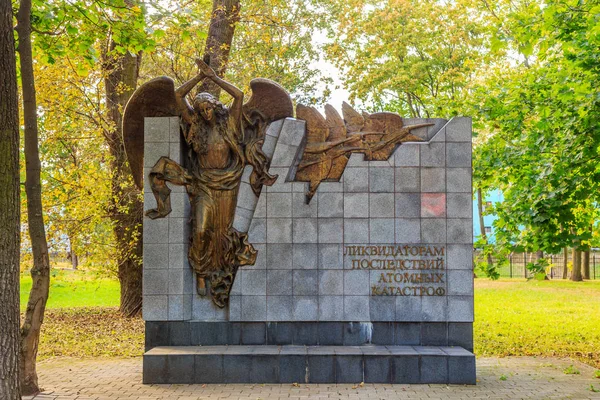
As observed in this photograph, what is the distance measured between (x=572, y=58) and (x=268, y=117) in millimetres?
4819

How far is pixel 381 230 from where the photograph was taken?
10328 mm

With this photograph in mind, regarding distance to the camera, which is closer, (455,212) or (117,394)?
(117,394)

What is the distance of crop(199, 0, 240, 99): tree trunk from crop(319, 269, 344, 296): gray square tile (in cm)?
765

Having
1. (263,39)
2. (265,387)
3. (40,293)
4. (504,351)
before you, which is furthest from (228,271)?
(263,39)

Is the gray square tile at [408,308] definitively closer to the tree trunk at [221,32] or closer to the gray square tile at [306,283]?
the gray square tile at [306,283]

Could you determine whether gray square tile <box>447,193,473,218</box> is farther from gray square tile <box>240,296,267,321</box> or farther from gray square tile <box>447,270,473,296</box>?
gray square tile <box>240,296,267,321</box>

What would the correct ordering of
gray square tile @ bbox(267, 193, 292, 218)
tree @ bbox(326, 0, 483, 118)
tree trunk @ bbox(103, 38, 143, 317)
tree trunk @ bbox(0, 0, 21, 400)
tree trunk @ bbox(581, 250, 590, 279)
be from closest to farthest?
tree trunk @ bbox(0, 0, 21, 400) → gray square tile @ bbox(267, 193, 292, 218) → tree trunk @ bbox(103, 38, 143, 317) → tree @ bbox(326, 0, 483, 118) → tree trunk @ bbox(581, 250, 590, 279)

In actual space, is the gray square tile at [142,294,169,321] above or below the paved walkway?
above

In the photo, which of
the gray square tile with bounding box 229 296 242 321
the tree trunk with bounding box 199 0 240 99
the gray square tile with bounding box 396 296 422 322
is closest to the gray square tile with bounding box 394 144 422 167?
the gray square tile with bounding box 396 296 422 322

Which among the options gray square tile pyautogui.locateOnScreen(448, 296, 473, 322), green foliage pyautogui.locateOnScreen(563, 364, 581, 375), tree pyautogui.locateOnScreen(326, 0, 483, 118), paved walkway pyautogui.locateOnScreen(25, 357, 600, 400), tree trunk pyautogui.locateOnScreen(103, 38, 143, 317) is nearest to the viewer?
paved walkway pyautogui.locateOnScreen(25, 357, 600, 400)

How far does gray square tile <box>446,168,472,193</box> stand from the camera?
10289 millimetres

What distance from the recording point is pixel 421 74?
28.7m

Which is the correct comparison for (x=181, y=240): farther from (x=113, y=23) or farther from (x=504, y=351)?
(x=504, y=351)

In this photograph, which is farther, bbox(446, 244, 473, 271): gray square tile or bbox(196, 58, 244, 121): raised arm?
bbox(196, 58, 244, 121): raised arm
